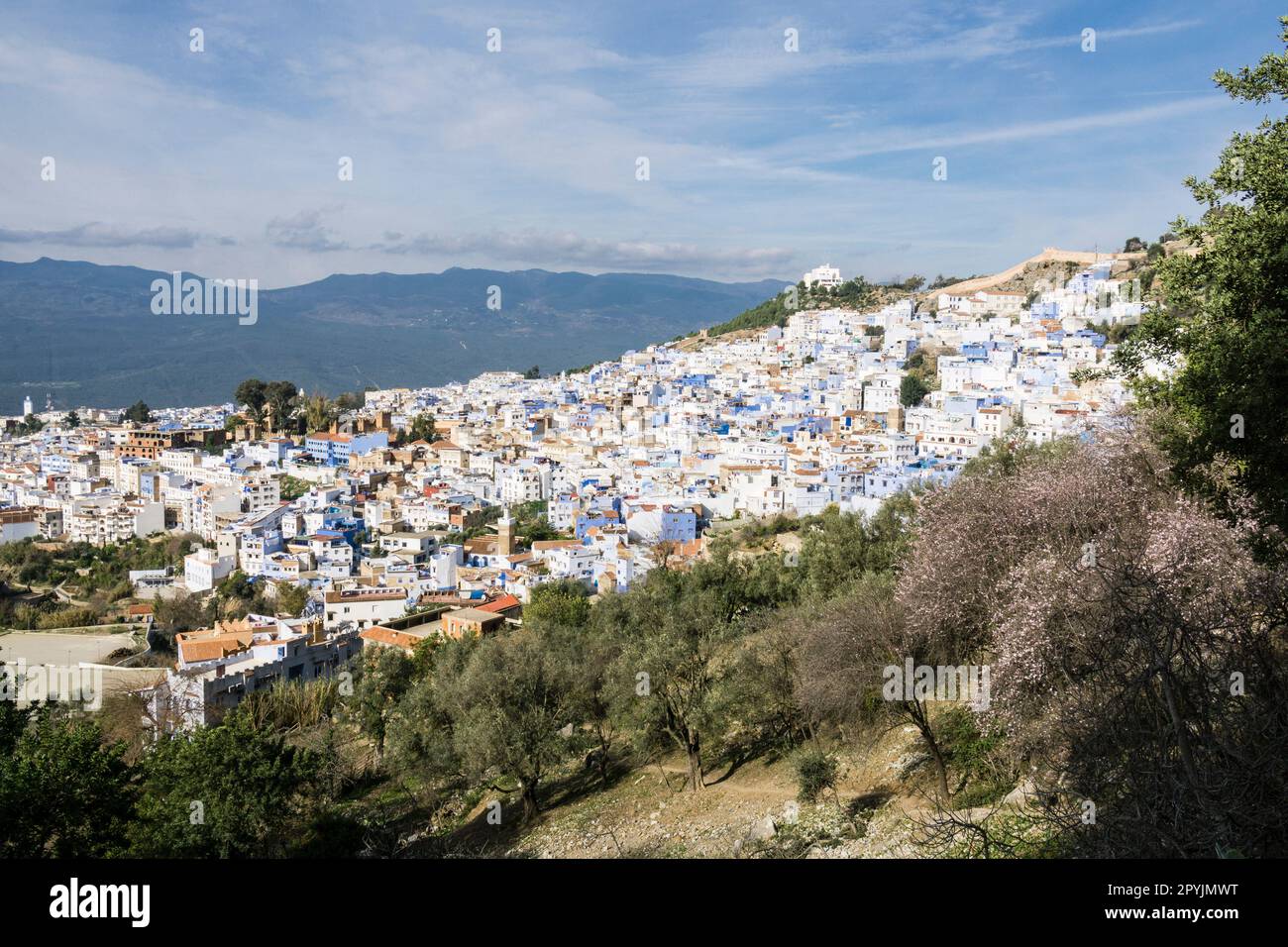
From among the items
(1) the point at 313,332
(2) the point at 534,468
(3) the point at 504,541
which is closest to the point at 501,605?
(3) the point at 504,541

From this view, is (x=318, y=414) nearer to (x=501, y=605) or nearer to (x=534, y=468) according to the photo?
(x=534, y=468)

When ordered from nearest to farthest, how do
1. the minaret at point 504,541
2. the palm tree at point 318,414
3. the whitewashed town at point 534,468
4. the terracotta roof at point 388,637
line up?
the terracotta roof at point 388,637, the whitewashed town at point 534,468, the minaret at point 504,541, the palm tree at point 318,414

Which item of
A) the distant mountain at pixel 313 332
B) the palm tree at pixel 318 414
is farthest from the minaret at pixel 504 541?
the distant mountain at pixel 313 332

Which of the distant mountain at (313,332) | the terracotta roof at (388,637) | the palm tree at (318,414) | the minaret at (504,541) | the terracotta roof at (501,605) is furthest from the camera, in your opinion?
the distant mountain at (313,332)

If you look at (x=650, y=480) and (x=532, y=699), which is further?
(x=650, y=480)

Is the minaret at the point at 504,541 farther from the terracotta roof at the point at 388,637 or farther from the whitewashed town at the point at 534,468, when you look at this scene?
the terracotta roof at the point at 388,637

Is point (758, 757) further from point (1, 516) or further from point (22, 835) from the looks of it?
point (1, 516)
